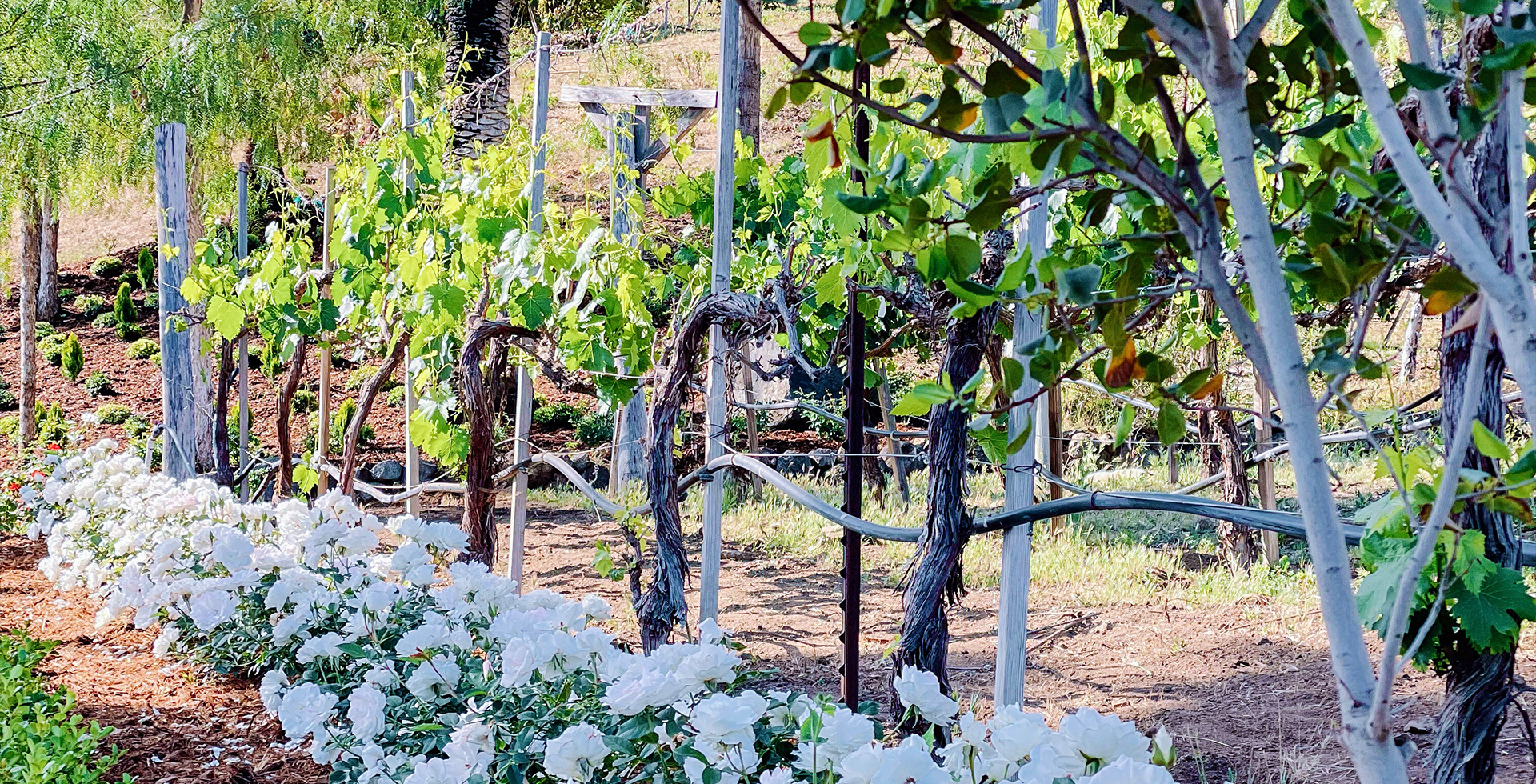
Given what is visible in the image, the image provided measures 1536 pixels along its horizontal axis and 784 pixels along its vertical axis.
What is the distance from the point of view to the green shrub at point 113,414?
8.95 meters

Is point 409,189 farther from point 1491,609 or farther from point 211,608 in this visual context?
point 1491,609

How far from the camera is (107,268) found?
496 inches

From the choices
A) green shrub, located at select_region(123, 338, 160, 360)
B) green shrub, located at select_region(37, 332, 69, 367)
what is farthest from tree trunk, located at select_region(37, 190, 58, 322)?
green shrub, located at select_region(123, 338, 160, 360)

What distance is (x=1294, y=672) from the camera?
352 cm

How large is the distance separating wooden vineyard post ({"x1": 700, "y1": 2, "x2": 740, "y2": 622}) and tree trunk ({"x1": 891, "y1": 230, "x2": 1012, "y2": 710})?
2.13ft

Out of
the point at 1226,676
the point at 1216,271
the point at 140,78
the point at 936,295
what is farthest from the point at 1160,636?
the point at 140,78

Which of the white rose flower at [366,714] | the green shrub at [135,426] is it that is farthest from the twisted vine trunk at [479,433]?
the green shrub at [135,426]

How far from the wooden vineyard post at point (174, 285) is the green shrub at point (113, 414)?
4.40 meters

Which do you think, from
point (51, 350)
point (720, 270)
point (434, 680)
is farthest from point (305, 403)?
point (434, 680)

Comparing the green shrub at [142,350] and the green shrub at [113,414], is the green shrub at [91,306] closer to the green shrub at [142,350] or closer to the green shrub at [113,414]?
the green shrub at [142,350]

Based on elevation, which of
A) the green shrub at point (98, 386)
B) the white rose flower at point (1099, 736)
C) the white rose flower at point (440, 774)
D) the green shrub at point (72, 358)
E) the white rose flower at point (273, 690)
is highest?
the green shrub at point (72, 358)

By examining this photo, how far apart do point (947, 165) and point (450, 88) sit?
3.43 metres

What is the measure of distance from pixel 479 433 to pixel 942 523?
1831 mm

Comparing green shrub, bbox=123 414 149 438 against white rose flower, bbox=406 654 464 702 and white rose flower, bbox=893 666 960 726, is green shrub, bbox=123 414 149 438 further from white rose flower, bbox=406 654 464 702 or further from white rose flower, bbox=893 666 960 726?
white rose flower, bbox=893 666 960 726
